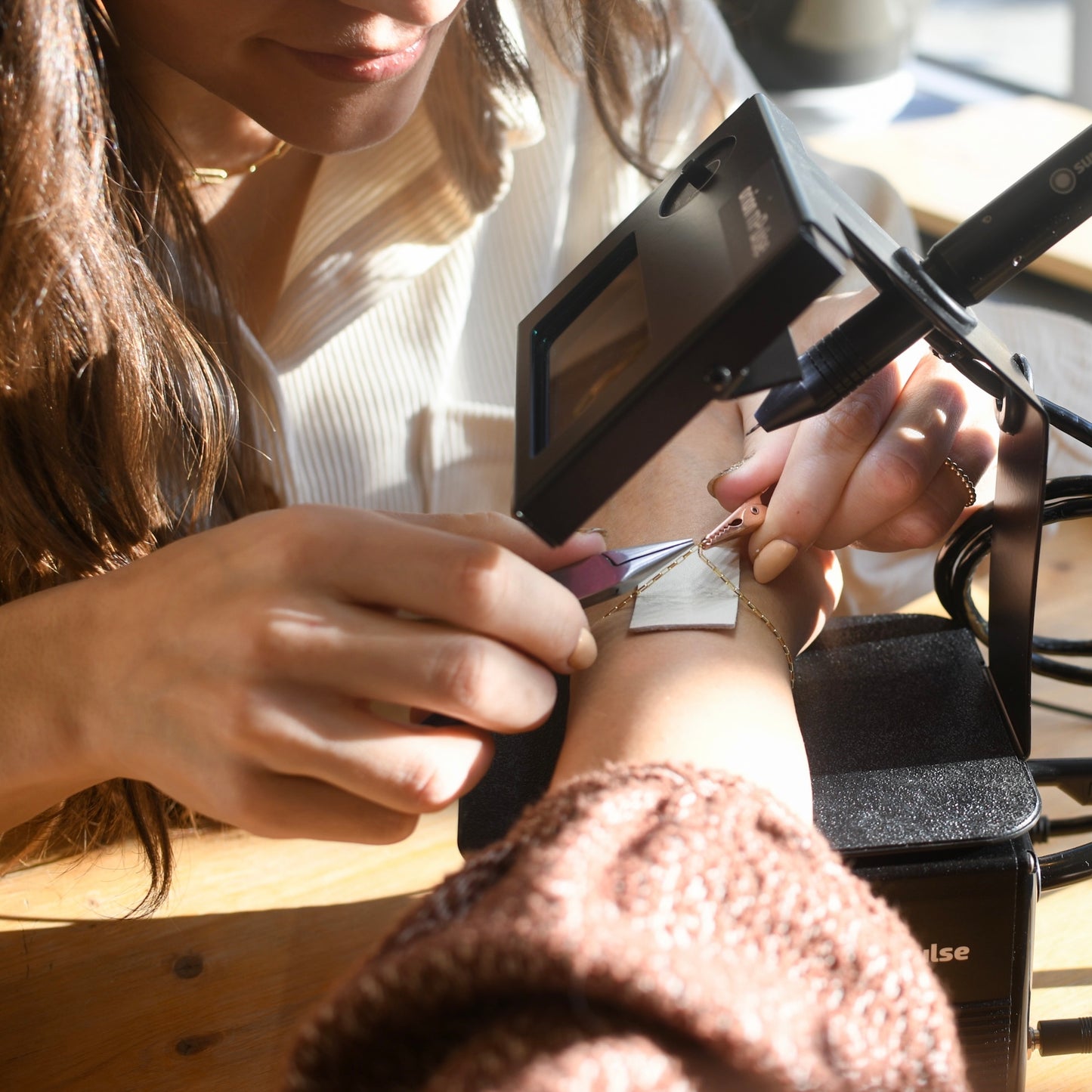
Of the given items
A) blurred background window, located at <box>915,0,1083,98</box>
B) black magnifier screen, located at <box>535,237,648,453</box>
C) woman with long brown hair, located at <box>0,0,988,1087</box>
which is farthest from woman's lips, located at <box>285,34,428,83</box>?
blurred background window, located at <box>915,0,1083,98</box>

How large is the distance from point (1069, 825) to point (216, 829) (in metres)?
0.44

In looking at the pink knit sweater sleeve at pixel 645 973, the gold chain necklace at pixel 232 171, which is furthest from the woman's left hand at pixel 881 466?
the gold chain necklace at pixel 232 171

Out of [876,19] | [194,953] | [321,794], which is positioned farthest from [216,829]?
[876,19]

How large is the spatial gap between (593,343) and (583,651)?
12cm

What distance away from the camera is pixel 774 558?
0.54 metres

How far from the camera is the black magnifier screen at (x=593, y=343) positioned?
0.39 meters

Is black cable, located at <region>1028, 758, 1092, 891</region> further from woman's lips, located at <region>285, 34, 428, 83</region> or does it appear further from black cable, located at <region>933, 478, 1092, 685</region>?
woman's lips, located at <region>285, 34, 428, 83</region>

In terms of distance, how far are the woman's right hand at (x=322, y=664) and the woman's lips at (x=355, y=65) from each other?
10.1 inches

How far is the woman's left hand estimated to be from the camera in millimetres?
526

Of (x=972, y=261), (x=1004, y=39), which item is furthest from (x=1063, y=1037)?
(x=1004, y=39)

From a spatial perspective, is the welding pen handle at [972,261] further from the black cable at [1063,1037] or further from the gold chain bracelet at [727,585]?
the black cable at [1063,1037]

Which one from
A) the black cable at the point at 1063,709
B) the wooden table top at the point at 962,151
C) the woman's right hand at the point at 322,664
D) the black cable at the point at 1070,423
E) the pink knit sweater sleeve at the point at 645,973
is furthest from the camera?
the wooden table top at the point at 962,151

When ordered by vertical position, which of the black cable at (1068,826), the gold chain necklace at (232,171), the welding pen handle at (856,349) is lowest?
the black cable at (1068,826)

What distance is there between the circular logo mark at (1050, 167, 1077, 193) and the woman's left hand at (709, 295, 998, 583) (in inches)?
5.1
